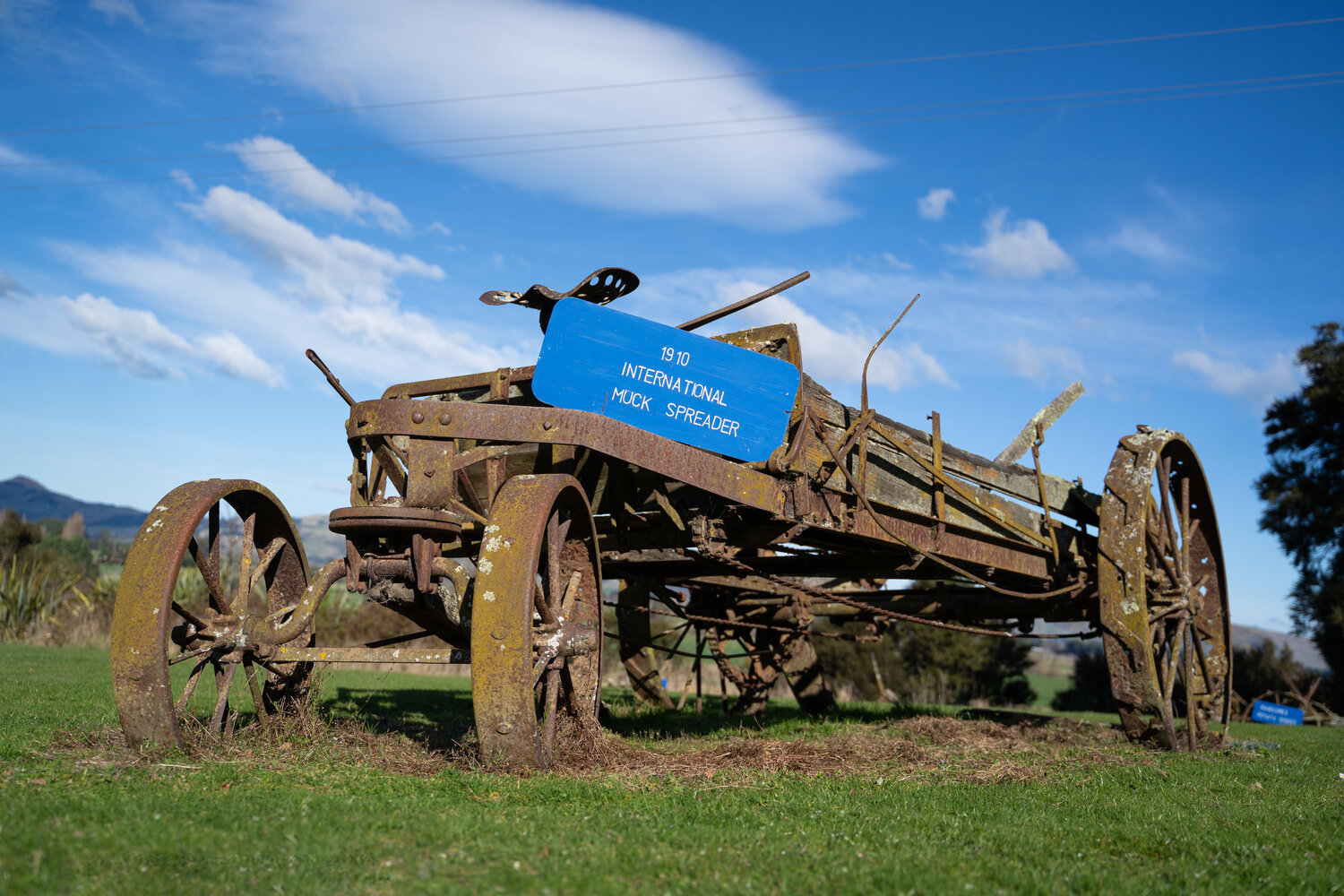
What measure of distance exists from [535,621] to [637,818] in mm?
1285

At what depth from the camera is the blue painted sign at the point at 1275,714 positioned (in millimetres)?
12930

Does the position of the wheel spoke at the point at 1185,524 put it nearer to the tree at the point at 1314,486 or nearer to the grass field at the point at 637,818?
the grass field at the point at 637,818

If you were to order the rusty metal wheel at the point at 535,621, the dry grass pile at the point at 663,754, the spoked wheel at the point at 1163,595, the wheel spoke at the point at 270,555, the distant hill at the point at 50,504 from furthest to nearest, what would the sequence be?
the distant hill at the point at 50,504, the spoked wheel at the point at 1163,595, the wheel spoke at the point at 270,555, the dry grass pile at the point at 663,754, the rusty metal wheel at the point at 535,621

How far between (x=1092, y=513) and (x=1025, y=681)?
1349 centimetres

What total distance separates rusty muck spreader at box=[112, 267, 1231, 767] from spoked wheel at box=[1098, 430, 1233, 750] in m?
0.02

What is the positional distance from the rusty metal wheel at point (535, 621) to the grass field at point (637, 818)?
0.74ft

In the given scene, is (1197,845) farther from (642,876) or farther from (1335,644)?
(1335,644)

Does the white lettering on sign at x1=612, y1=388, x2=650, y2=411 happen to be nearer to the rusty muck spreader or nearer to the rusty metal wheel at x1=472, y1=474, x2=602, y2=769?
the rusty muck spreader

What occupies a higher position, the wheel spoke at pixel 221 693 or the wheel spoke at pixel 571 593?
the wheel spoke at pixel 571 593

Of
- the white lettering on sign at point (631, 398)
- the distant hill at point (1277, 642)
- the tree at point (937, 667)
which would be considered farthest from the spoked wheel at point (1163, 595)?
the distant hill at point (1277, 642)

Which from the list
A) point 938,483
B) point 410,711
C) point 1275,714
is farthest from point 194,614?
point 1275,714

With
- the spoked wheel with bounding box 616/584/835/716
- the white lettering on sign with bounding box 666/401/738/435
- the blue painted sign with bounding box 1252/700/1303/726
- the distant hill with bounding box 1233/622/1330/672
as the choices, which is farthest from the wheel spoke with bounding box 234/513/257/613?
the distant hill with bounding box 1233/622/1330/672

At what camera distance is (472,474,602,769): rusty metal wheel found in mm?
3975

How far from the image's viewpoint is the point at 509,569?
4055mm
